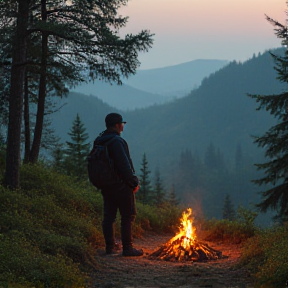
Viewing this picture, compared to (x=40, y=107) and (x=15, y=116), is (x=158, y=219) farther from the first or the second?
(x=40, y=107)

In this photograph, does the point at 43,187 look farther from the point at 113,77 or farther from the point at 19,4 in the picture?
the point at 19,4

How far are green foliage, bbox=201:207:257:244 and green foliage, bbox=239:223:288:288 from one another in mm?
2263

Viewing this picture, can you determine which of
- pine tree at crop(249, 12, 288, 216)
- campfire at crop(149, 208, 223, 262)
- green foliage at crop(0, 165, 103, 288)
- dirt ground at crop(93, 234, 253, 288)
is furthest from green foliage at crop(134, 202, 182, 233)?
dirt ground at crop(93, 234, 253, 288)

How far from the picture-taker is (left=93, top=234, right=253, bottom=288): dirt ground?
251 inches

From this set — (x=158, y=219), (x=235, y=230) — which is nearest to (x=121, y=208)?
(x=235, y=230)

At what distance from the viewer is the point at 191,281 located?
21.3 feet

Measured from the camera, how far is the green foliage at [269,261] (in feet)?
17.7

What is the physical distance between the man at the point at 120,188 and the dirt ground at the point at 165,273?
14.5 inches

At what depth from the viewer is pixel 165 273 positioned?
7.20 m

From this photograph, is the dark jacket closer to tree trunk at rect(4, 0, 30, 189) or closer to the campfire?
the campfire

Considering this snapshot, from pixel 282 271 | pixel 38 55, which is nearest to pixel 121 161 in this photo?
pixel 282 271

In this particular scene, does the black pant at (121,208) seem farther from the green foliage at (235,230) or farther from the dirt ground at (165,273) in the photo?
the green foliage at (235,230)

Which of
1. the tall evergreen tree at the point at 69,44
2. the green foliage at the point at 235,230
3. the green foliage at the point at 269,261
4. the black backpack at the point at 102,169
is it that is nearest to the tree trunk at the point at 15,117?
the tall evergreen tree at the point at 69,44

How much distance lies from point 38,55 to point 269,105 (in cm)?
747
